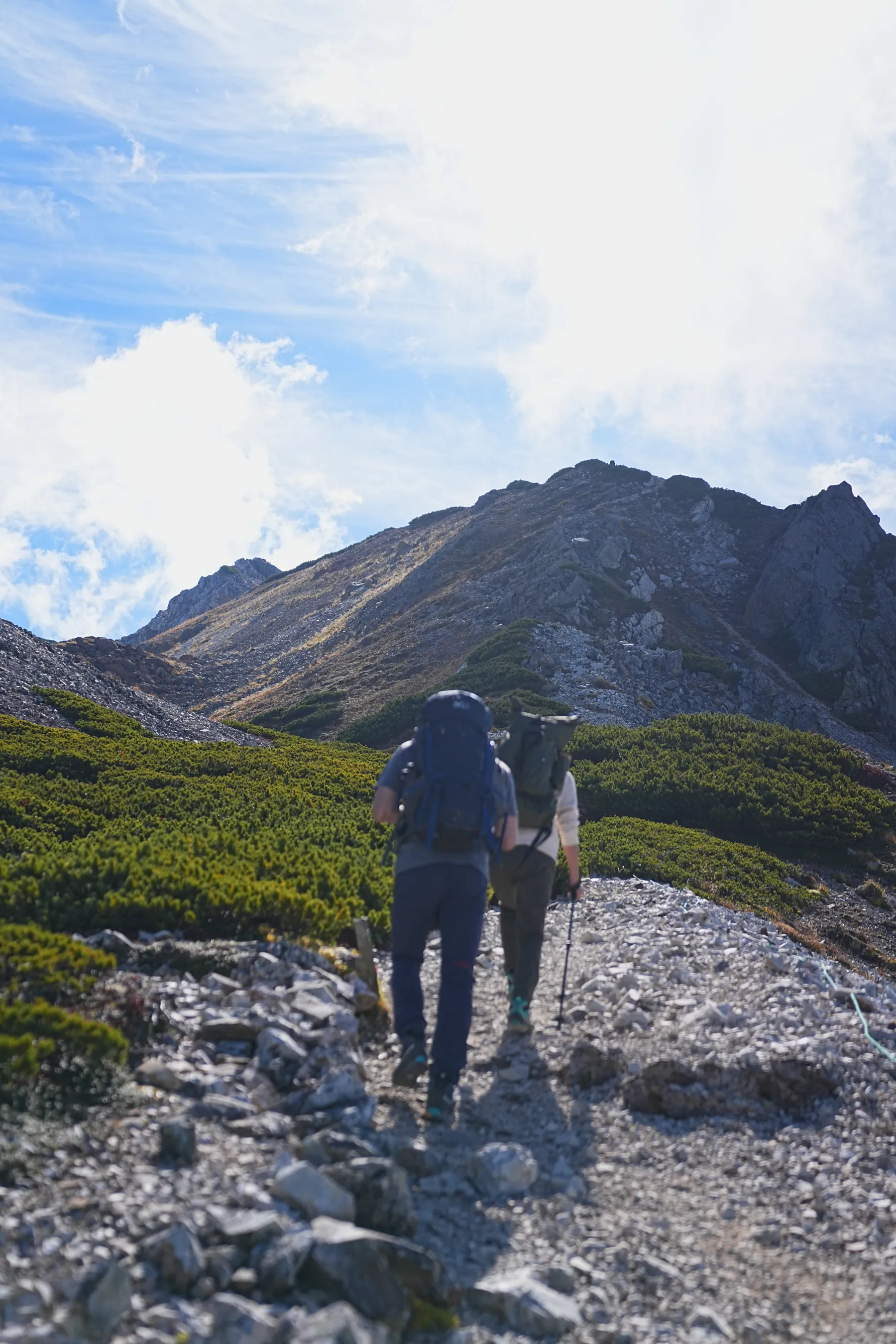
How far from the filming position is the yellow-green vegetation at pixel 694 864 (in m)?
15.5

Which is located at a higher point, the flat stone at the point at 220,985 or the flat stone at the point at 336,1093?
the flat stone at the point at 220,985

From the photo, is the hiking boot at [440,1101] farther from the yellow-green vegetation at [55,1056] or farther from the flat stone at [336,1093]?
the yellow-green vegetation at [55,1056]

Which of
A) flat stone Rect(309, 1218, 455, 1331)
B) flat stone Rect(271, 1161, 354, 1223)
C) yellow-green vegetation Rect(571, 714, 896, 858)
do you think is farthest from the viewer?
yellow-green vegetation Rect(571, 714, 896, 858)

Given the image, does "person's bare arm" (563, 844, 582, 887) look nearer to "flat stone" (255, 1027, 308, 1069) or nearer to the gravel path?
the gravel path

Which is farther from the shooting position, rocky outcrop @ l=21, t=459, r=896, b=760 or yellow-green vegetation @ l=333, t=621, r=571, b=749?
rocky outcrop @ l=21, t=459, r=896, b=760

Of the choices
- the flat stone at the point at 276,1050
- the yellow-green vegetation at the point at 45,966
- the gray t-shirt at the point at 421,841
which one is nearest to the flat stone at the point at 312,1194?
the flat stone at the point at 276,1050

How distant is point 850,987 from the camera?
31.3 ft

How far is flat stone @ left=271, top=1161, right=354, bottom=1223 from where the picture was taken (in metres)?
4.50

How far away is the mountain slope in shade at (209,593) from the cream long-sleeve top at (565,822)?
5104 inches

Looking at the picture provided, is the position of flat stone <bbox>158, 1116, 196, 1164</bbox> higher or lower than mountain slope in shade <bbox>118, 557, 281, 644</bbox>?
lower

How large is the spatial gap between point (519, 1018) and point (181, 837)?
6.10 m

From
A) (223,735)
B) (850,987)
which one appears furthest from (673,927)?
(223,735)

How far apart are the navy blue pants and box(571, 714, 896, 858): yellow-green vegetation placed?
16.5 m

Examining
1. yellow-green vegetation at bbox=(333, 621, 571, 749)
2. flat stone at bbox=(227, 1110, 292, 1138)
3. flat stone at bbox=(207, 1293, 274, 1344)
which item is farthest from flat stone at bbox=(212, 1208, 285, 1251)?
yellow-green vegetation at bbox=(333, 621, 571, 749)
